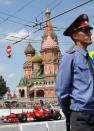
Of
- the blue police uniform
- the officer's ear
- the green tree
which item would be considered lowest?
the green tree

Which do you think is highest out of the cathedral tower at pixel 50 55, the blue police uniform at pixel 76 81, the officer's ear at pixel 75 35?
the cathedral tower at pixel 50 55

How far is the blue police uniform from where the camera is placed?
7.18 ft

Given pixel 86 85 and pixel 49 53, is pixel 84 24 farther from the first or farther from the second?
pixel 49 53

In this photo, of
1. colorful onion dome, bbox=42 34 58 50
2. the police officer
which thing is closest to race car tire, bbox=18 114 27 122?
the police officer

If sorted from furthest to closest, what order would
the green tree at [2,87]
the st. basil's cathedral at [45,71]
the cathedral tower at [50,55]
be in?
1. the green tree at [2,87]
2. the cathedral tower at [50,55]
3. the st. basil's cathedral at [45,71]

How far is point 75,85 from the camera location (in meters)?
2.28

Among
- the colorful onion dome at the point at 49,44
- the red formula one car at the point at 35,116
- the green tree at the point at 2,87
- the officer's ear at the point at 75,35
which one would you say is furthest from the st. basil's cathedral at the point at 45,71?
the officer's ear at the point at 75,35

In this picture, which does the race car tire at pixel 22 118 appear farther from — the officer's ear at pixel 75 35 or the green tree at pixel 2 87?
the green tree at pixel 2 87

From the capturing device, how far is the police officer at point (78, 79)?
85.3 inches

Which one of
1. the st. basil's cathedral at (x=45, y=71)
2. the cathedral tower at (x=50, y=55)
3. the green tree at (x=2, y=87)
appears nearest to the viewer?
the st. basil's cathedral at (x=45, y=71)

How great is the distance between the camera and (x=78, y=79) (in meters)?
2.28

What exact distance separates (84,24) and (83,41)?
0.15 m

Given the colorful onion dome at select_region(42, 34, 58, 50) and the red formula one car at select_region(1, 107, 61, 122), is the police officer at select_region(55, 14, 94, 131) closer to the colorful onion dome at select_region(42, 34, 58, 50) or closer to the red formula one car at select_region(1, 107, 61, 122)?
the red formula one car at select_region(1, 107, 61, 122)

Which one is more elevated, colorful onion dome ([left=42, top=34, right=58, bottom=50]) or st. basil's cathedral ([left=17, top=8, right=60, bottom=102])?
colorful onion dome ([left=42, top=34, right=58, bottom=50])
